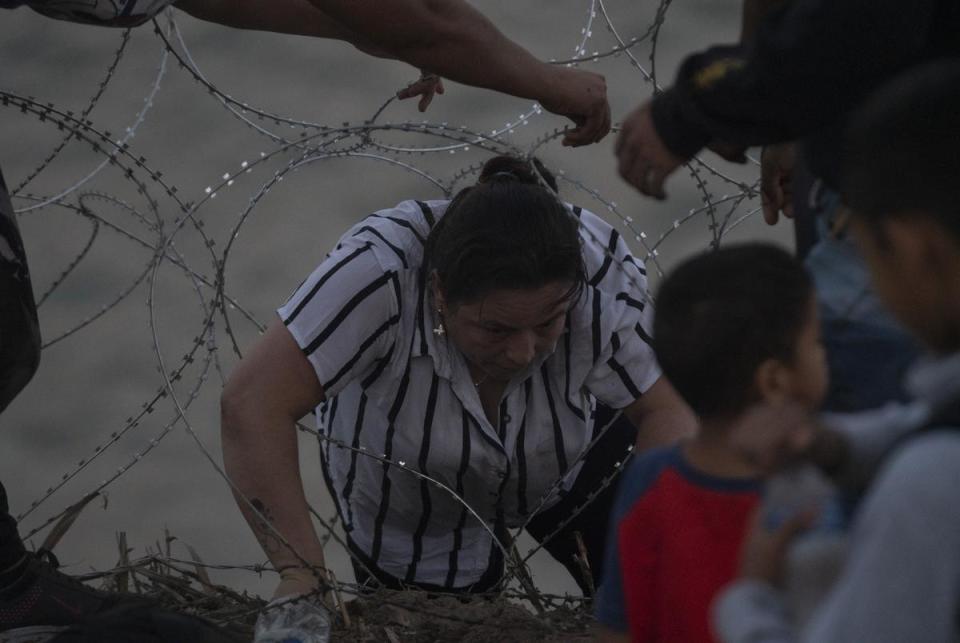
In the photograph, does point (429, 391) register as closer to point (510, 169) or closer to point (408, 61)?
point (510, 169)

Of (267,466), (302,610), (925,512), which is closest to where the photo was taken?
(925,512)

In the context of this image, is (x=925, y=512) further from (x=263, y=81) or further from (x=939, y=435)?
(x=263, y=81)

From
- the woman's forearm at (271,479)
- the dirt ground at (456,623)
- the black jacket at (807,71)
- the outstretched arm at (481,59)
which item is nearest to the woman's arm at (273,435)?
the woman's forearm at (271,479)

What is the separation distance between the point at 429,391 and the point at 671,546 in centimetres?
161

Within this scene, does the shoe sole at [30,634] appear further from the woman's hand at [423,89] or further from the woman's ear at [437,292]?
the woman's hand at [423,89]

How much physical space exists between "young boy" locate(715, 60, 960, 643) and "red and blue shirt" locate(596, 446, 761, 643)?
0.40 metres

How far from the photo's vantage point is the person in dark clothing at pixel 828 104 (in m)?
1.98

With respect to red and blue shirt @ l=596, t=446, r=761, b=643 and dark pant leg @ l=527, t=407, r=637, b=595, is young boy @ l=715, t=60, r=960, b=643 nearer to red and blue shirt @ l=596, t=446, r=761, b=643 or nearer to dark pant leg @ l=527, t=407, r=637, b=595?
red and blue shirt @ l=596, t=446, r=761, b=643

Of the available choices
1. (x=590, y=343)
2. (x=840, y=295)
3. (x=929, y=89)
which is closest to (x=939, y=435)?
(x=929, y=89)

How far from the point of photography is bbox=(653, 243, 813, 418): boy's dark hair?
1.87m

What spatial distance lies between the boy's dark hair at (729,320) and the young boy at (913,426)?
313 mm

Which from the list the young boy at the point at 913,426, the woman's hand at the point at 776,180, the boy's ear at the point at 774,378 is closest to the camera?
the young boy at the point at 913,426

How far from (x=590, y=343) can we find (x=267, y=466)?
0.75 m

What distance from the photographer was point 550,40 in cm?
607
